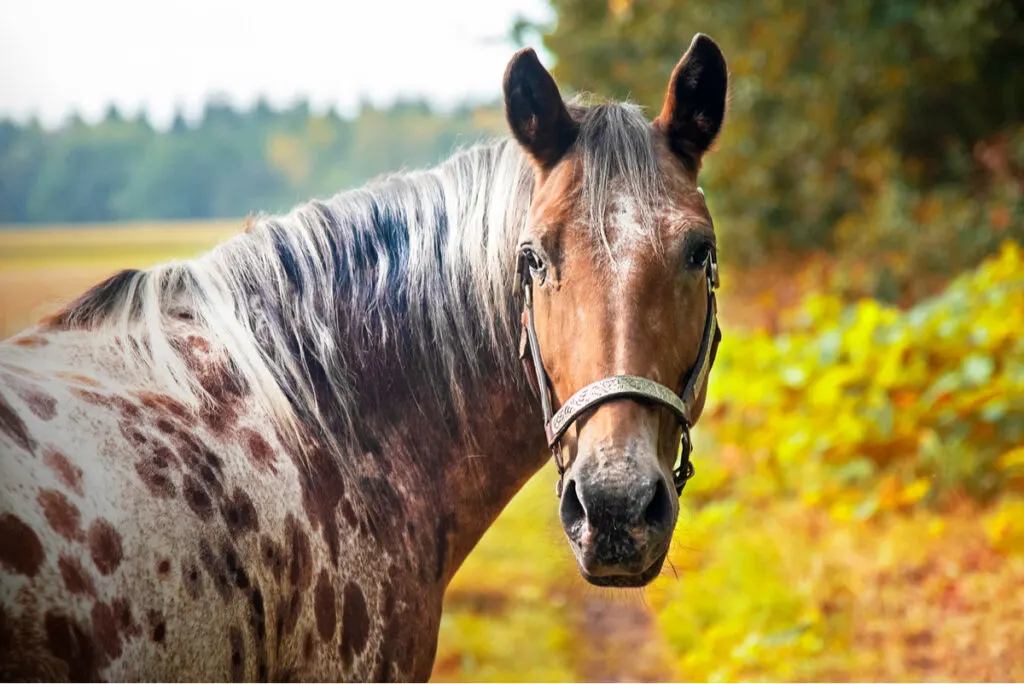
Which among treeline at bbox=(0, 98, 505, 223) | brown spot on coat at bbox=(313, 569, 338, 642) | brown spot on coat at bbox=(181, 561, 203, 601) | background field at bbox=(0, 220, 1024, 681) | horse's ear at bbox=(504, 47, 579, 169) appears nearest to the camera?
brown spot on coat at bbox=(181, 561, 203, 601)

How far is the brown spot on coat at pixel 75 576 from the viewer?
5.56 ft

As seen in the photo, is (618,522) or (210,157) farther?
Result: (210,157)

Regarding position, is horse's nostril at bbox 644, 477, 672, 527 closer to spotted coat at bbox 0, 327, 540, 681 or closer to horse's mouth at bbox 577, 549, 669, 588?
horse's mouth at bbox 577, 549, 669, 588

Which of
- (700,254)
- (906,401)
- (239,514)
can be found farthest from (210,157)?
(700,254)

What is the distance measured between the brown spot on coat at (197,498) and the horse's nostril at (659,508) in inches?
39.0

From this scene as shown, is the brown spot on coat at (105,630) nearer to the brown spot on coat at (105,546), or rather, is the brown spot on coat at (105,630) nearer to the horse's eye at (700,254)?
the brown spot on coat at (105,546)

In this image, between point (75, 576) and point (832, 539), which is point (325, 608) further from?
point (832, 539)

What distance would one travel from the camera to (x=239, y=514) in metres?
2.00

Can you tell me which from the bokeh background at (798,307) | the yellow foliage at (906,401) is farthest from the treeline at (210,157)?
the yellow foliage at (906,401)

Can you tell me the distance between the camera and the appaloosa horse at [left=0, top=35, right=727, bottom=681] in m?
1.80

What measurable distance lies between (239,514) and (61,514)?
0.38 meters

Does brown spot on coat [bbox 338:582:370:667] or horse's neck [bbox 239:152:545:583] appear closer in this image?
brown spot on coat [bbox 338:582:370:667]

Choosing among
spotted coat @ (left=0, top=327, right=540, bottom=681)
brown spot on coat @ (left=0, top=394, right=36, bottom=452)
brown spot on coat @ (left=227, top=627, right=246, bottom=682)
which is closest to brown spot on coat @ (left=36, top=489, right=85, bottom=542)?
spotted coat @ (left=0, top=327, right=540, bottom=681)

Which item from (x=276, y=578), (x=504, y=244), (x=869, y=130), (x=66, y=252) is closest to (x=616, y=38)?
(x=869, y=130)
